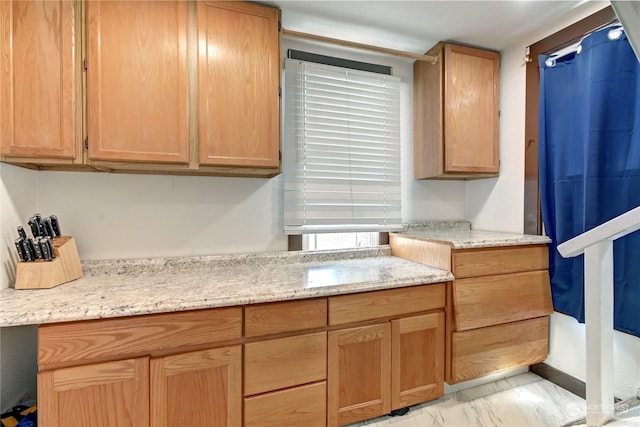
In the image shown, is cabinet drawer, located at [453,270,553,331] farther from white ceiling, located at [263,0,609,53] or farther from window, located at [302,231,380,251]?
white ceiling, located at [263,0,609,53]

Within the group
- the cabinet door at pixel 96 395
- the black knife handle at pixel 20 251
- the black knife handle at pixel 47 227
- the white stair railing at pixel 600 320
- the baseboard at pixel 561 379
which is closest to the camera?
the white stair railing at pixel 600 320

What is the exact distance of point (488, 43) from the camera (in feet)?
6.93

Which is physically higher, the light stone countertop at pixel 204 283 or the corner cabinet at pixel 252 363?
the light stone countertop at pixel 204 283

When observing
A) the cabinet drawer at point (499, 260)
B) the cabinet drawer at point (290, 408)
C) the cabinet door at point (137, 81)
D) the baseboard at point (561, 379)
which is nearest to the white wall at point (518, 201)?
the baseboard at point (561, 379)

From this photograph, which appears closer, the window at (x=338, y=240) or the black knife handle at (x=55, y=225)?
the black knife handle at (x=55, y=225)

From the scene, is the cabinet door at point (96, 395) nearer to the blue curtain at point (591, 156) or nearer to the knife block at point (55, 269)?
the knife block at point (55, 269)

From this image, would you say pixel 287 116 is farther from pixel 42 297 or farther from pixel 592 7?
pixel 592 7

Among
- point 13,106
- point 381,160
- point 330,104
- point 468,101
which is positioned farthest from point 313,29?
point 13,106

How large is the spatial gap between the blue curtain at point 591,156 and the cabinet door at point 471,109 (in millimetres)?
309

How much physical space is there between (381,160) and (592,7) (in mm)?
1451

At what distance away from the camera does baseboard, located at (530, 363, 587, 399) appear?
182cm

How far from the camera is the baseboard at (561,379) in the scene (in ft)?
5.97

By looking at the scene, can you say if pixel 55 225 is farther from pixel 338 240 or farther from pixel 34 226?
pixel 338 240

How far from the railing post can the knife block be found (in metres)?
2.15
